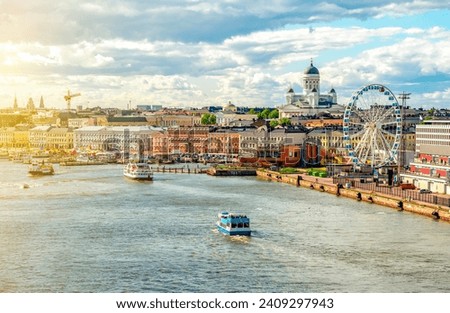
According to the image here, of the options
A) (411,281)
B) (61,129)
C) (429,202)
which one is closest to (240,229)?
(411,281)

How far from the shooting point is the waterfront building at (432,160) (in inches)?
444

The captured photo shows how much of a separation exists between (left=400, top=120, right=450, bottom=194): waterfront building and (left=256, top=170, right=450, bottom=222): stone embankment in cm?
77

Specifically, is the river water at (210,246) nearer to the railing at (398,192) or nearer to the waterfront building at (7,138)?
the railing at (398,192)

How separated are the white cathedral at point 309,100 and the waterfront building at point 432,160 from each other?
55.7 feet

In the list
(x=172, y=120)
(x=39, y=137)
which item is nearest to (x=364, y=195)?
(x=39, y=137)

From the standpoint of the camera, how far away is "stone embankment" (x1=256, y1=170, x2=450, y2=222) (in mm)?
9224

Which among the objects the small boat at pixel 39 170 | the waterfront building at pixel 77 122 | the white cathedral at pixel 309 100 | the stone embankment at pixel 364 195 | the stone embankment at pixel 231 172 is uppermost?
the white cathedral at pixel 309 100

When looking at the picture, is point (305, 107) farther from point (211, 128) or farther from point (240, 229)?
point (240, 229)

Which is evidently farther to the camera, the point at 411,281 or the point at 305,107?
the point at 305,107

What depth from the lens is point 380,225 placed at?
336 inches

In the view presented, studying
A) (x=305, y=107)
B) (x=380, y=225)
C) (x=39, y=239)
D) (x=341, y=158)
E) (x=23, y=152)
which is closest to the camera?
(x=39, y=239)

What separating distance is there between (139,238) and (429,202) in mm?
3835

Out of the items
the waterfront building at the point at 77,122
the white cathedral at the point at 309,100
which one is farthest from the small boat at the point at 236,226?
the white cathedral at the point at 309,100

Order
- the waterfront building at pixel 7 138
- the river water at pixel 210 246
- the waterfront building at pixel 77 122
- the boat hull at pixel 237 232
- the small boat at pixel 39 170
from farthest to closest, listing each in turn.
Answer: the waterfront building at pixel 77 122 < the waterfront building at pixel 7 138 < the small boat at pixel 39 170 < the boat hull at pixel 237 232 < the river water at pixel 210 246
